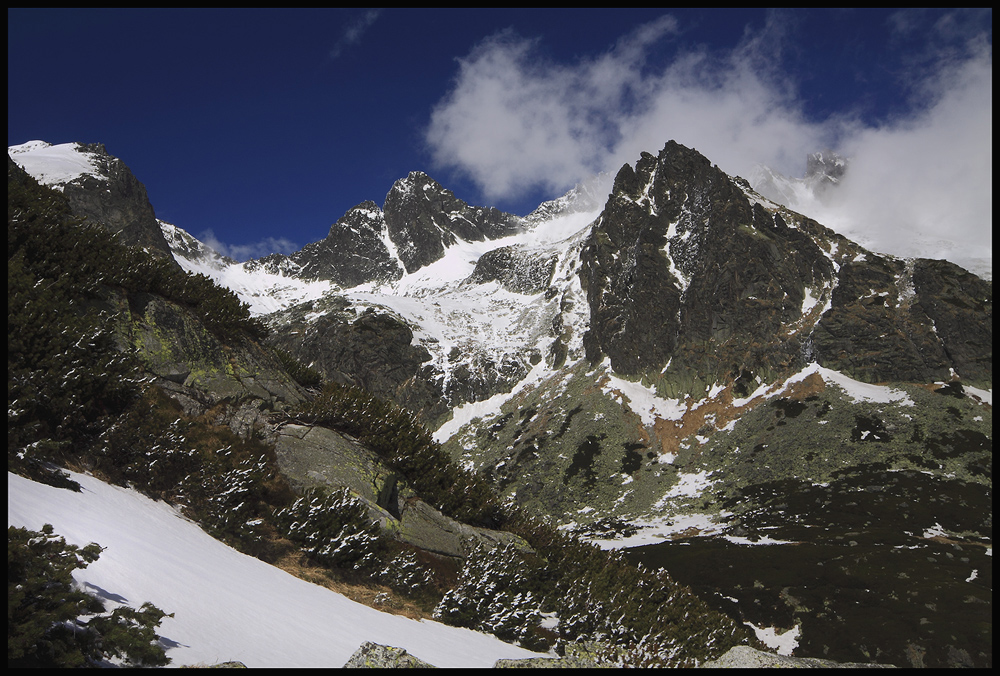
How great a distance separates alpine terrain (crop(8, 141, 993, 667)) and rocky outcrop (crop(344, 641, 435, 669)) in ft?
12.3

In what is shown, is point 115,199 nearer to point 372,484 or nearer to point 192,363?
point 192,363

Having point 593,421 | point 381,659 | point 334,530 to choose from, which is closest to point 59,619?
point 381,659

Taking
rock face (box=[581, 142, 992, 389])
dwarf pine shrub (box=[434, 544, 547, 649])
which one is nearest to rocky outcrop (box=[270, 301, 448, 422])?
rock face (box=[581, 142, 992, 389])

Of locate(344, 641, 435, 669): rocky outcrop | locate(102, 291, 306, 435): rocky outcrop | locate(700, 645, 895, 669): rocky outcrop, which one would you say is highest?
locate(102, 291, 306, 435): rocky outcrop

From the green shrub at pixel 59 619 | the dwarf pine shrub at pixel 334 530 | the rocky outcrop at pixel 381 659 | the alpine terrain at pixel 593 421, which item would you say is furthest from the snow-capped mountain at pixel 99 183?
the rocky outcrop at pixel 381 659

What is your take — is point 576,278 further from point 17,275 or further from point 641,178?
point 17,275

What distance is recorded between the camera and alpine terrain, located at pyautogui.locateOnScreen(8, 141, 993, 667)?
9.19 metres

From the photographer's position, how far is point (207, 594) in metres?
6.04

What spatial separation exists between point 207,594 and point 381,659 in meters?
2.49

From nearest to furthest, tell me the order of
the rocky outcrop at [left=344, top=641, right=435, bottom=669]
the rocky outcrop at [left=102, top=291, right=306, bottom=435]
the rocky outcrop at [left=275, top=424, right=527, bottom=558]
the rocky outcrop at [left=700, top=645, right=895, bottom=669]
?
1. the rocky outcrop at [left=344, top=641, right=435, bottom=669]
2. the rocky outcrop at [left=700, top=645, right=895, bottom=669]
3. the rocky outcrop at [left=275, top=424, right=527, bottom=558]
4. the rocky outcrop at [left=102, top=291, right=306, bottom=435]

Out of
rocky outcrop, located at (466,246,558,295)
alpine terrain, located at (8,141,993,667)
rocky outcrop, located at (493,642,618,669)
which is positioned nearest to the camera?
rocky outcrop, located at (493,642,618,669)

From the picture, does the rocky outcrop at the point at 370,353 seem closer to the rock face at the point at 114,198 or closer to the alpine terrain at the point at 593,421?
the alpine terrain at the point at 593,421

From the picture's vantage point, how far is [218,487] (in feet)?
29.4

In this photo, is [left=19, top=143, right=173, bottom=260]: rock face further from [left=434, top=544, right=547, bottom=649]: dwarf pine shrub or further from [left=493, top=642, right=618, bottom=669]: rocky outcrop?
[left=493, top=642, right=618, bottom=669]: rocky outcrop
